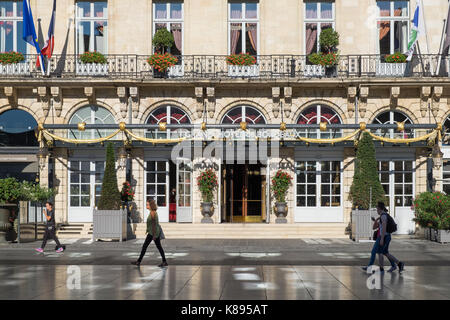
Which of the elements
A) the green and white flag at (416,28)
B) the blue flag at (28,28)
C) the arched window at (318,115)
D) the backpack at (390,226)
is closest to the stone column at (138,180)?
the blue flag at (28,28)

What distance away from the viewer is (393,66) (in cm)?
2530

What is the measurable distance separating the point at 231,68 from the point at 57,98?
7.53 m

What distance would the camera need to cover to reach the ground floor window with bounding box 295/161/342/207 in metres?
26.0

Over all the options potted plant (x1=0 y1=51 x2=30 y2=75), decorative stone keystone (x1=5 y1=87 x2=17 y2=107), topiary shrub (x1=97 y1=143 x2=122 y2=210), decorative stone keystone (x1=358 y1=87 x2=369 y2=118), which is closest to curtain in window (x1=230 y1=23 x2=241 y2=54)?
decorative stone keystone (x1=358 y1=87 x2=369 y2=118)

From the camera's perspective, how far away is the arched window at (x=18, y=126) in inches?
1027

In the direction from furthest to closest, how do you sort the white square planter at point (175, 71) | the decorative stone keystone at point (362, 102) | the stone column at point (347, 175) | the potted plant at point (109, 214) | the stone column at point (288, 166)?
1. the stone column at point (288, 166)
2. the stone column at point (347, 175)
3. the white square planter at point (175, 71)
4. the decorative stone keystone at point (362, 102)
5. the potted plant at point (109, 214)

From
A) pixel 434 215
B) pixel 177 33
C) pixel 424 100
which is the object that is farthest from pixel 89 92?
pixel 434 215

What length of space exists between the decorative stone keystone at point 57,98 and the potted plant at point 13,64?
1373 millimetres

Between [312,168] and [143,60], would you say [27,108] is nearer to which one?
[143,60]

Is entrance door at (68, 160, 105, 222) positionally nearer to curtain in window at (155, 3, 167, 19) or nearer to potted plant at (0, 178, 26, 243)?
potted plant at (0, 178, 26, 243)

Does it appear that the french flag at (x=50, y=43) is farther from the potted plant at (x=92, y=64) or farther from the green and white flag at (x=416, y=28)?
the green and white flag at (x=416, y=28)

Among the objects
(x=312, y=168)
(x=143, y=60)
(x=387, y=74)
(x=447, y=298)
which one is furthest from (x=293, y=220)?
(x=447, y=298)

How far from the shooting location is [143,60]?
2575 centimetres

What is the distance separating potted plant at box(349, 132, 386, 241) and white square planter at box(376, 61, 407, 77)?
3.68m
